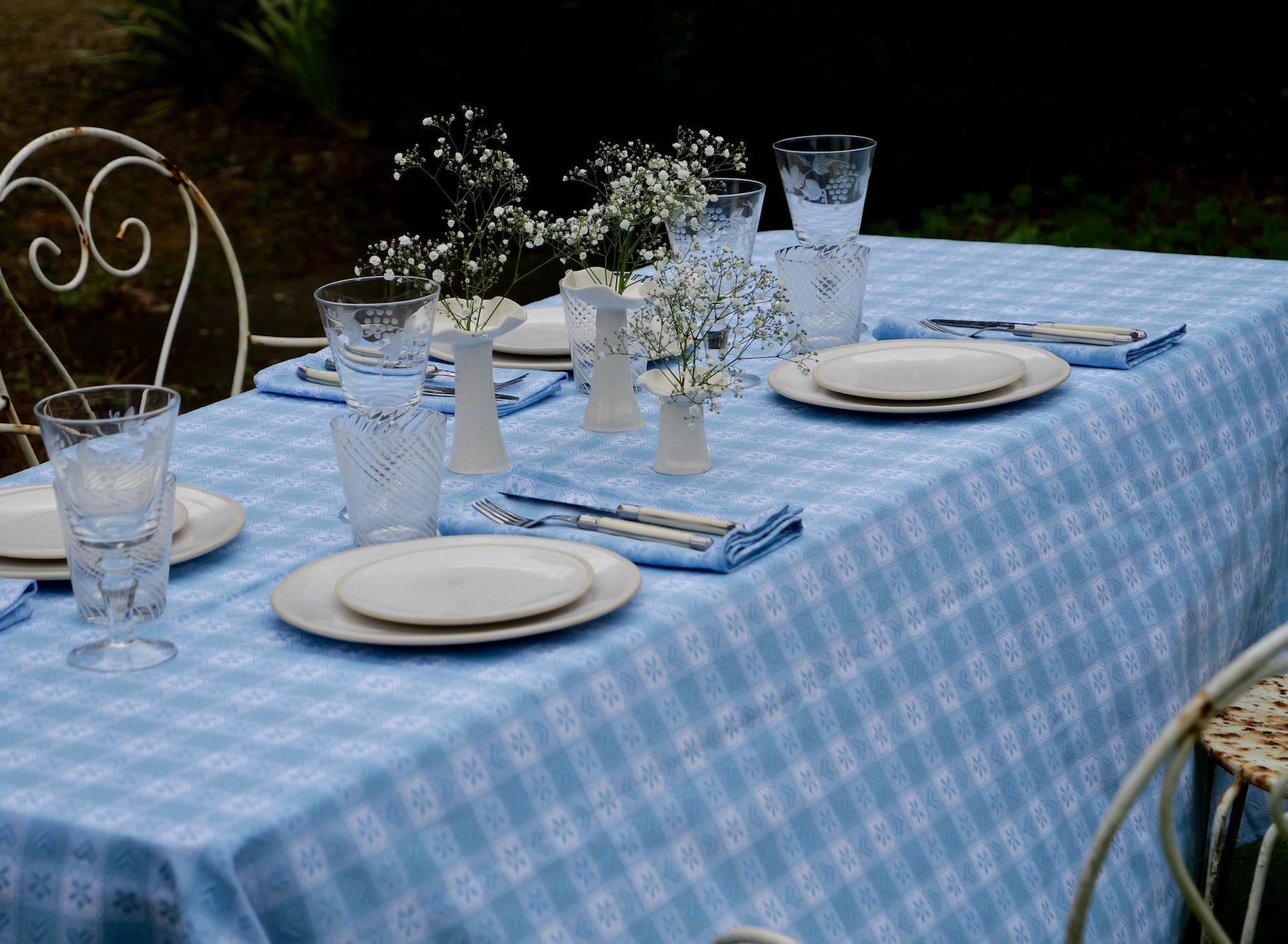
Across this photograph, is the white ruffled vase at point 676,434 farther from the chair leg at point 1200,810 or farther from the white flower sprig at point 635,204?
the chair leg at point 1200,810

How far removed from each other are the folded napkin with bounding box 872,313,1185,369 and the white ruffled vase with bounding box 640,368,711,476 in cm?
55

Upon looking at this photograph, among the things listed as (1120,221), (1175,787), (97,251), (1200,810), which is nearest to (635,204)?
(1175,787)

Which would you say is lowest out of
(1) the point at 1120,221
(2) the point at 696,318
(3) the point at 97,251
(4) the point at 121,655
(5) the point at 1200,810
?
(5) the point at 1200,810

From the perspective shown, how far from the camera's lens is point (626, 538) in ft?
4.65

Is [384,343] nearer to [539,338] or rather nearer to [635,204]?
[635,204]

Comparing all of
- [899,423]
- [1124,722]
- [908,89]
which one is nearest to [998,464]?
[899,423]

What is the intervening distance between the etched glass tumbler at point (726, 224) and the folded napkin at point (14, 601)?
890mm

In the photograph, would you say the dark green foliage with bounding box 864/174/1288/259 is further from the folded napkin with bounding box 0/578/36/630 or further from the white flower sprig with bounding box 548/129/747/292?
the folded napkin with bounding box 0/578/36/630

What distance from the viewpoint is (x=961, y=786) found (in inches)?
59.2

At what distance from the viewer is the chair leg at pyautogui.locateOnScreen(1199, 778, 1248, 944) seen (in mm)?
1693

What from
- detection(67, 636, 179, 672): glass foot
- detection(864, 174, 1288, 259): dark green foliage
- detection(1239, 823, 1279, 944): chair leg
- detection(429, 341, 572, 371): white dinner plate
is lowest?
detection(1239, 823, 1279, 944): chair leg

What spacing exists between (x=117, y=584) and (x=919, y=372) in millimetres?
1057

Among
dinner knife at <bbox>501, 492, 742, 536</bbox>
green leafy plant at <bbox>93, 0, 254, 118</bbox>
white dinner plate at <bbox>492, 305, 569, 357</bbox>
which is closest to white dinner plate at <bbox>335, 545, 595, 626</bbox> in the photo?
dinner knife at <bbox>501, 492, 742, 536</bbox>

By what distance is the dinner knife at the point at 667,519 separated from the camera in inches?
55.4
